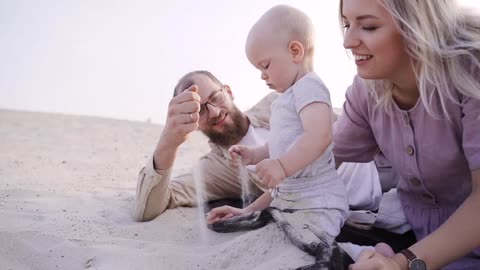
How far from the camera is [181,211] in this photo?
11.8 feet

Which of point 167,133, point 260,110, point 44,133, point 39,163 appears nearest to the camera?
point 167,133

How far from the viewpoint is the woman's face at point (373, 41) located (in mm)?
2041

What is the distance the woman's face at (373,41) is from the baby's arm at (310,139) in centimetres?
27

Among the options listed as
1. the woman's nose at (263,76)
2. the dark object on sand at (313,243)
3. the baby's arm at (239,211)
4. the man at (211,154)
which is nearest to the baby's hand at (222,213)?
the baby's arm at (239,211)

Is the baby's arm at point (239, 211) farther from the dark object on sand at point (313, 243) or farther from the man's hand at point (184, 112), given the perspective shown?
the man's hand at point (184, 112)

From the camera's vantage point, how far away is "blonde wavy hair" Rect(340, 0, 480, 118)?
1.99 m

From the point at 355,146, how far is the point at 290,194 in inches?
19.9

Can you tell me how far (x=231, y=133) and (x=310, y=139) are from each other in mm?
1516

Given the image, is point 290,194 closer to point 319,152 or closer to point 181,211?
point 319,152

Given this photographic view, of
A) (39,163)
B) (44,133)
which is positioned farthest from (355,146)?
(44,133)

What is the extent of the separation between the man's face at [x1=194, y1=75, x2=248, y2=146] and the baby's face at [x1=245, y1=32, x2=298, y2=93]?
3.30 feet

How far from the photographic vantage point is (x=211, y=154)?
4.12 meters

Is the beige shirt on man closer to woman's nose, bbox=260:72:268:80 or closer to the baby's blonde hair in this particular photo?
woman's nose, bbox=260:72:268:80

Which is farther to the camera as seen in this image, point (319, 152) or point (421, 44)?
point (319, 152)
